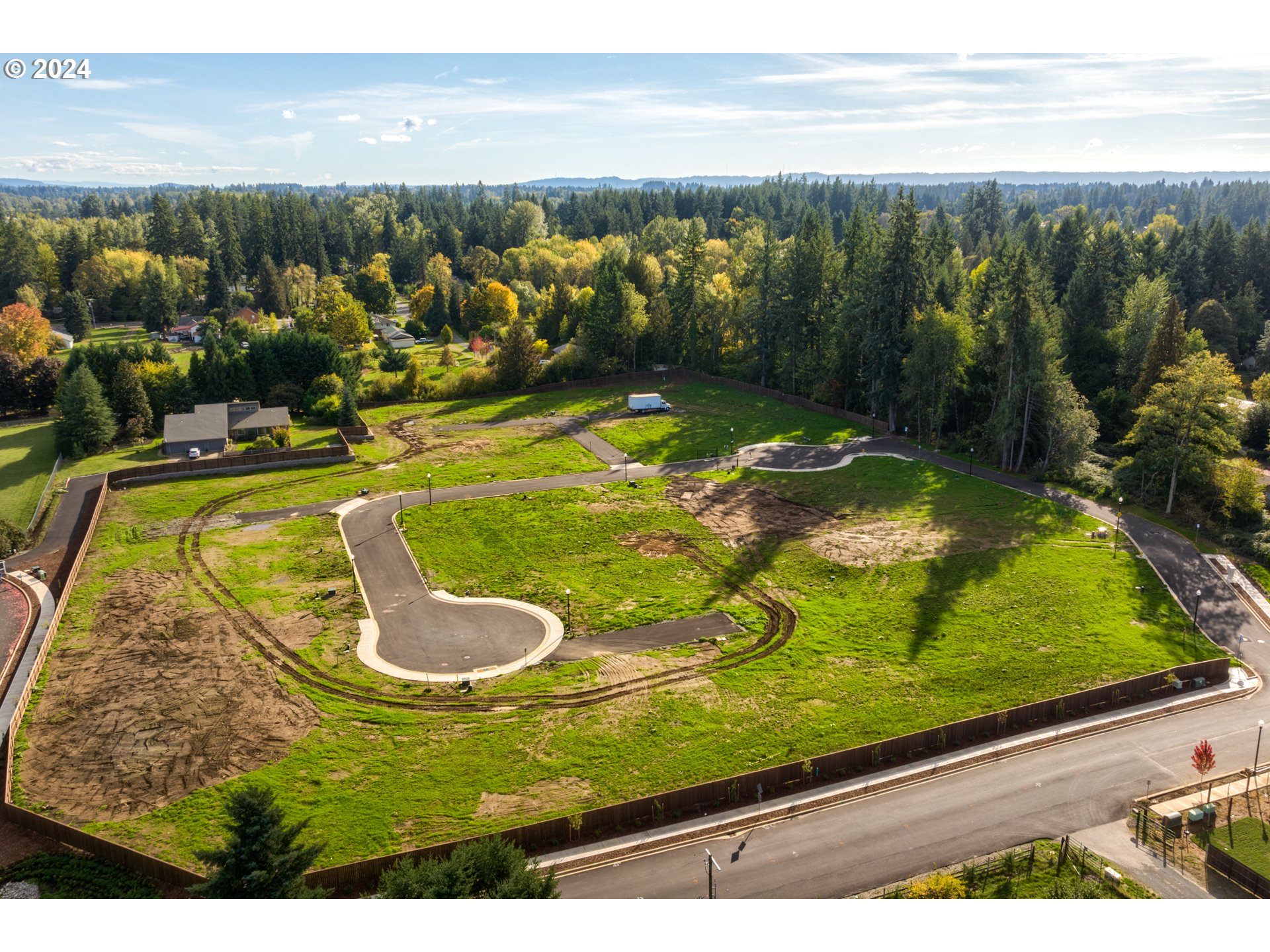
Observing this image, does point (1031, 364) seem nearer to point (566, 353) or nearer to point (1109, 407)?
point (1109, 407)

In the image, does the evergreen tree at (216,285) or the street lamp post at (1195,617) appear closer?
the street lamp post at (1195,617)

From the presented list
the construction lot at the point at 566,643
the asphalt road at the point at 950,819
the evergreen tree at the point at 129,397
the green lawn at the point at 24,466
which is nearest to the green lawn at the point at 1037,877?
the asphalt road at the point at 950,819

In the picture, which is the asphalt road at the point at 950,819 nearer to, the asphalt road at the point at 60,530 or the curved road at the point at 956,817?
the curved road at the point at 956,817

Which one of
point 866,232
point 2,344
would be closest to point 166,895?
point 866,232

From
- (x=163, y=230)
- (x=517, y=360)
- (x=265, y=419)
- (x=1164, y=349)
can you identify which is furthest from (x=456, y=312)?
(x=1164, y=349)

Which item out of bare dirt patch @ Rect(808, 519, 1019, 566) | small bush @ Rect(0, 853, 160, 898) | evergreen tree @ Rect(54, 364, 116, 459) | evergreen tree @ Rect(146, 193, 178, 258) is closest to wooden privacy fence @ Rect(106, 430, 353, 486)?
evergreen tree @ Rect(54, 364, 116, 459)

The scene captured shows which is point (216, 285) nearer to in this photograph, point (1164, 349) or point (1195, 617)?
point (1164, 349)
